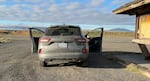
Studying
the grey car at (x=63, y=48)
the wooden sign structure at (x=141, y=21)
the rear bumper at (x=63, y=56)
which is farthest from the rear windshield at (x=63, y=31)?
the wooden sign structure at (x=141, y=21)

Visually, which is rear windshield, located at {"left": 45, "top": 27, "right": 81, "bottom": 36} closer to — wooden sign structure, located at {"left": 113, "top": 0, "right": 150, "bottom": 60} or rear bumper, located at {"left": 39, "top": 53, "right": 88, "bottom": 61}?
rear bumper, located at {"left": 39, "top": 53, "right": 88, "bottom": 61}

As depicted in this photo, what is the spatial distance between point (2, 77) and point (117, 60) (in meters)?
7.14

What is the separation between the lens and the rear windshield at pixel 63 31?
47.2ft

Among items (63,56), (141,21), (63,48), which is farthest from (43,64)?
(141,21)

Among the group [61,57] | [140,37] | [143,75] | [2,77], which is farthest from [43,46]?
[140,37]

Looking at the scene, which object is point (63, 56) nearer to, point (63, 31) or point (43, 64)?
point (43, 64)

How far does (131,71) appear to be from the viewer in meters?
12.6

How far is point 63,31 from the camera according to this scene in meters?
14.7

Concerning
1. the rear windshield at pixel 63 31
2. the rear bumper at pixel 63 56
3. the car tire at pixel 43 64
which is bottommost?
the car tire at pixel 43 64

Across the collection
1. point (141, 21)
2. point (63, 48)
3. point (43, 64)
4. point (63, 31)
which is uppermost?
point (141, 21)

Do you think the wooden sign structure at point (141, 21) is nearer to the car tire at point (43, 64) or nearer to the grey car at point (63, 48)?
the grey car at point (63, 48)

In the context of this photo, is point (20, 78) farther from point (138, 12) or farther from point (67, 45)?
point (138, 12)

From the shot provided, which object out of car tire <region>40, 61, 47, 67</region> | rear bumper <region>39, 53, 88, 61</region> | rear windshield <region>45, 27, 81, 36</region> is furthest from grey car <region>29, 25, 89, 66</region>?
rear windshield <region>45, 27, 81, 36</region>

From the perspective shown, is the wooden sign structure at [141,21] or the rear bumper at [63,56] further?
the wooden sign structure at [141,21]
